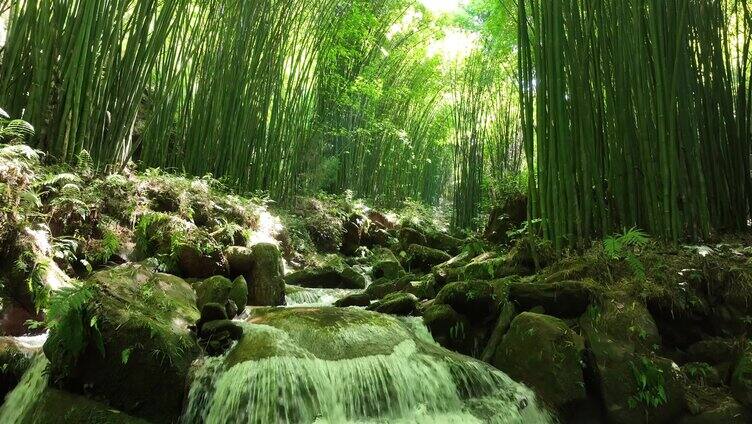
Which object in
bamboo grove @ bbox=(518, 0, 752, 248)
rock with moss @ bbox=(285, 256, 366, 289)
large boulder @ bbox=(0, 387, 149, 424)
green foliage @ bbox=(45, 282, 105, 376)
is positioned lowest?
large boulder @ bbox=(0, 387, 149, 424)

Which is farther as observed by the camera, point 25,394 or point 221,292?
point 221,292

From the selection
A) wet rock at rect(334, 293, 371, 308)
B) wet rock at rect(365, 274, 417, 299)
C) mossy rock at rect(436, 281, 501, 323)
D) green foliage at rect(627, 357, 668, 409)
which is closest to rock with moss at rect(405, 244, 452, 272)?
wet rock at rect(365, 274, 417, 299)

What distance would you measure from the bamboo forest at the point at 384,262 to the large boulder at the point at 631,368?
0.01 meters

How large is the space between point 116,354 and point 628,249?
289 centimetres

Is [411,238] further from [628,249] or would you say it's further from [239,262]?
[628,249]

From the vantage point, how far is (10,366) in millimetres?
2252

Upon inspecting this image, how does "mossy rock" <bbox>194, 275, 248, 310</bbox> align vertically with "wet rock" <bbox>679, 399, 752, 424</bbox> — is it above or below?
above

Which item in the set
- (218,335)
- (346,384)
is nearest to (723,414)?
(346,384)

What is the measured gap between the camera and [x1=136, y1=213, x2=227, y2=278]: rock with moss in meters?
3.78

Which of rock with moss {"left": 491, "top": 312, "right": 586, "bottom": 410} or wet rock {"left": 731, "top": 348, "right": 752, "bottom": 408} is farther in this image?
rock with moss {"left": 491, "top": 312, "right": 586, "bottom": 410}

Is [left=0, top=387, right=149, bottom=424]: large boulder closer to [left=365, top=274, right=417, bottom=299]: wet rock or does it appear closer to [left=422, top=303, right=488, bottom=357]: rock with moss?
[left=422, top=303, right=488, bottom=357]: rock with moss

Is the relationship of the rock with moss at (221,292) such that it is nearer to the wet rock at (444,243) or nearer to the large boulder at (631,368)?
the large boulder at (631,368)

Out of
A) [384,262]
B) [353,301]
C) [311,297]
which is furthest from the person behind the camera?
[384,262]

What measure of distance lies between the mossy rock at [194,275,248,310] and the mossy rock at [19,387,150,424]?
3.95 ft
